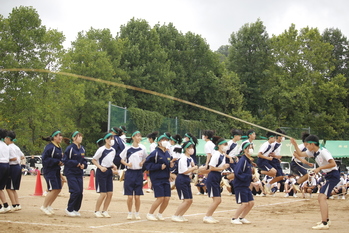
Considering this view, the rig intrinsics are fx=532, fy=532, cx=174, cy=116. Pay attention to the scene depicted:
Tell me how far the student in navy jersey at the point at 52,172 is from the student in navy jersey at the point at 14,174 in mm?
955

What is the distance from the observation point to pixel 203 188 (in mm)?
22000

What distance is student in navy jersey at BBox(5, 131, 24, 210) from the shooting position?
45.8 feet

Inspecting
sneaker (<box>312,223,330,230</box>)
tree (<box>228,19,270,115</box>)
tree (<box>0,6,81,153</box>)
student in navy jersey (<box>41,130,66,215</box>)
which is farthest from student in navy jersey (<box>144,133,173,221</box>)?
tree (<box>228,19,270,115</box>)

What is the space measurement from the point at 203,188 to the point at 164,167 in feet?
31.4

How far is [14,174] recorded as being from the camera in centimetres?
1415

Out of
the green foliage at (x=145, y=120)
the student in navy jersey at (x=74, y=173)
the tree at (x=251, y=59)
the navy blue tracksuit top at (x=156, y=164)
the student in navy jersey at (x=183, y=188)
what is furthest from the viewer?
the tree at (x=251, y=59)

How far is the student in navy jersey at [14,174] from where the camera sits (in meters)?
13.9

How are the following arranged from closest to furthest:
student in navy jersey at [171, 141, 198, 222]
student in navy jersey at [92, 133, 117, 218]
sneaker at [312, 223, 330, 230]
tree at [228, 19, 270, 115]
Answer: sneaker at [312, 223, 330, 230]
student in navy jersey at [171, 141, 198, 222]
student in navy jersey at [92, 133, 117, 218]
tree at [228, 19, 270, 115]

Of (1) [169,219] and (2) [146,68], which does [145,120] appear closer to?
(2) [146,68]

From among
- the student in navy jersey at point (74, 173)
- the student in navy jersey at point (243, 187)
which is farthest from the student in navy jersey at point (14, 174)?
the student in navy jersey at point (243, 187)

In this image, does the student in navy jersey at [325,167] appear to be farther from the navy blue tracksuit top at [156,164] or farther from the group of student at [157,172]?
the navy blue tracksuit top at [156,164]

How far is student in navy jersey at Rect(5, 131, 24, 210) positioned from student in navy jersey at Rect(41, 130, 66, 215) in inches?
37.6

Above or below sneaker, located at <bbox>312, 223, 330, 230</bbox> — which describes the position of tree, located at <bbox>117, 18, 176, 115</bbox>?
above

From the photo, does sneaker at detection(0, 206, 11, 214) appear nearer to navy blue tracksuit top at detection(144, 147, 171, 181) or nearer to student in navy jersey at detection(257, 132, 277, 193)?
navy blue tracksuit top at detection(144, 147, 171, 181)
